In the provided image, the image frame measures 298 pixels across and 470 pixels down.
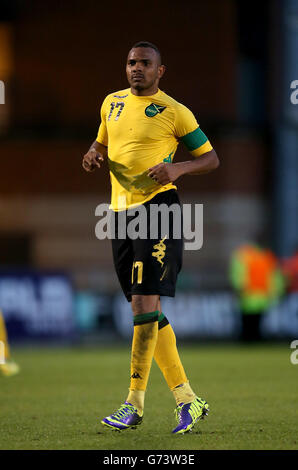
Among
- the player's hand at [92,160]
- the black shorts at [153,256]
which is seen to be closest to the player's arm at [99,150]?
the player's hand at [92,160]

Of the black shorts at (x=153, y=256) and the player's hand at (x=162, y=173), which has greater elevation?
the player's hand at (x=162, y=173)

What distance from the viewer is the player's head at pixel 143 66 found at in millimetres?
5355

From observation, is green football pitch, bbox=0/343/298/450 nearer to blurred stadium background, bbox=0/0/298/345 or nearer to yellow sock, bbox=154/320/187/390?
yellow sock, bbox=154/320/187/390

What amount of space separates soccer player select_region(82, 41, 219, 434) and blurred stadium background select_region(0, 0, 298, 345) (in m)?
13.9

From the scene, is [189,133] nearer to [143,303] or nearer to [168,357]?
[143,303]

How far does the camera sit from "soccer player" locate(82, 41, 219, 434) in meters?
5.32

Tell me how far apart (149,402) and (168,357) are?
1.60m

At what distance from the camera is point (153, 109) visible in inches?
214

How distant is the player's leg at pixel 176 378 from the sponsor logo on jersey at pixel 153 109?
3.47 ft

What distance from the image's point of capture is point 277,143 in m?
19.4

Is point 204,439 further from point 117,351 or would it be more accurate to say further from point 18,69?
point 18,69

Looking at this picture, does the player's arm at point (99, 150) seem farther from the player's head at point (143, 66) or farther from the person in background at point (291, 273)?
the person in background at point (291, 273)

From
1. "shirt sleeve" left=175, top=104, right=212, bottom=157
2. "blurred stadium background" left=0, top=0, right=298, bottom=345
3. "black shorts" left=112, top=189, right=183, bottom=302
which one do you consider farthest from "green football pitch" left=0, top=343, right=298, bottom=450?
"blurred stadium background" left=0, top=0, right=298, bottom=345
